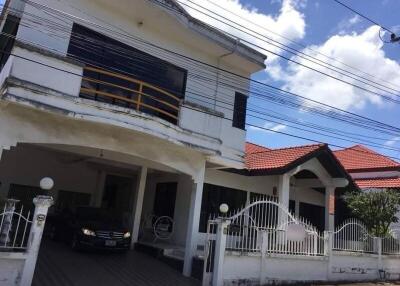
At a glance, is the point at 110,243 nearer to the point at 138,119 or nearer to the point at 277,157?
the point at 138,119

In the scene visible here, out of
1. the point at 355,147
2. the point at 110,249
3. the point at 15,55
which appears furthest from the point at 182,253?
the point at 355,147

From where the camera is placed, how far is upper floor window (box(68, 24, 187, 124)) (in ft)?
37.0

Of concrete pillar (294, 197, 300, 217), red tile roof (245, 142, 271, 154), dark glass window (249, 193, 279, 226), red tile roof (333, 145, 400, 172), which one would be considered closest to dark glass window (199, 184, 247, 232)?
red tile roof (245, 142, 271, 154)

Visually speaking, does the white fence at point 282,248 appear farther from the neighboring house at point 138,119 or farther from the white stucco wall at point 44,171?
the white stucco wall at point 44,171

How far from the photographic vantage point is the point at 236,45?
14117 millimetres

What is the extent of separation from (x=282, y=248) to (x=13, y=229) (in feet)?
23.0

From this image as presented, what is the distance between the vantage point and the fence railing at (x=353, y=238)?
1360 centimetres

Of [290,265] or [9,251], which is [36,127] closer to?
[9,251]

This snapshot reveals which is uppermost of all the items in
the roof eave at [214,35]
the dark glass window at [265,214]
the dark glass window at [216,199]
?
the roof eave at [214,35]

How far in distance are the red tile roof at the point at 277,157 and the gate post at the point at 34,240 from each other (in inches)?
332

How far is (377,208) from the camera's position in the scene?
15102 millimetres

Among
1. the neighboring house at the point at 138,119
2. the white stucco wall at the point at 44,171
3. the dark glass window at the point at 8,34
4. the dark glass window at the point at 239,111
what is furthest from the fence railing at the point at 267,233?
the dark glass window at the point at 8,34

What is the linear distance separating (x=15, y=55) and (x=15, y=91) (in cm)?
88

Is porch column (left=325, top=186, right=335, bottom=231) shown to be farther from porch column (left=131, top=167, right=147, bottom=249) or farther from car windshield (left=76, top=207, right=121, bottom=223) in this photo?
car windshield (left=76, top=207, right=121, bottom=223)
